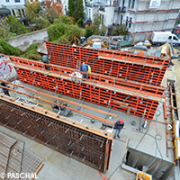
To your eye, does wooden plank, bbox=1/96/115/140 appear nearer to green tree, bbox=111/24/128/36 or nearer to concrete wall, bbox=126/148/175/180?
concrete wall, bbox=126/148/175/180

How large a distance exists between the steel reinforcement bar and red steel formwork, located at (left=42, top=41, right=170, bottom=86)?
718 cm

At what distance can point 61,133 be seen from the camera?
553 cm

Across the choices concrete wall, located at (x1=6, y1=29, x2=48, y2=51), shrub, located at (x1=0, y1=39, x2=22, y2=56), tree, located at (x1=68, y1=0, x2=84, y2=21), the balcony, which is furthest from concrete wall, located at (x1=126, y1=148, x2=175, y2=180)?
tree, located at (x1=68, y1=0, x2=84, y2=21)

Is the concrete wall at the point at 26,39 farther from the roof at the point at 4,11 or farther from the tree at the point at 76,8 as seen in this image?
the roof at the point at 4,11

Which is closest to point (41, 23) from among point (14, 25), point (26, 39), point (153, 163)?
point (14, 25)

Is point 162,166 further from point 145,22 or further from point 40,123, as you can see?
point 145,22

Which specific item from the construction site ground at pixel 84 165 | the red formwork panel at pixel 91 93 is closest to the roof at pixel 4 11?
the red formwork panel at pixel 91 93

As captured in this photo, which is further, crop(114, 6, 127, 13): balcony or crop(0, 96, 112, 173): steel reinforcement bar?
crop(114, 6, 127, 13): balcony

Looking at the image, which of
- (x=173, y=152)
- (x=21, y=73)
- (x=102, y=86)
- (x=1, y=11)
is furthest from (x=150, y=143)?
(x=1, y=11)

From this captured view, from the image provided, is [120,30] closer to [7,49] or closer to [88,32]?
[88,32]

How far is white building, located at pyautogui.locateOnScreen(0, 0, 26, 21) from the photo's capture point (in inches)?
1004

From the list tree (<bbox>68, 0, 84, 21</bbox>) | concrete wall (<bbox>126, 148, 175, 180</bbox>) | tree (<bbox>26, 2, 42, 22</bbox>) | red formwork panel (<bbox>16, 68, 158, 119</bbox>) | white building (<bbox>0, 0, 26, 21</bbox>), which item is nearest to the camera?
concrete wall (<bbox>126, 148, 175, 180</bbox>)

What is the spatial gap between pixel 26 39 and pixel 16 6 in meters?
15.4

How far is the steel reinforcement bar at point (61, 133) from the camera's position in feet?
15.9
